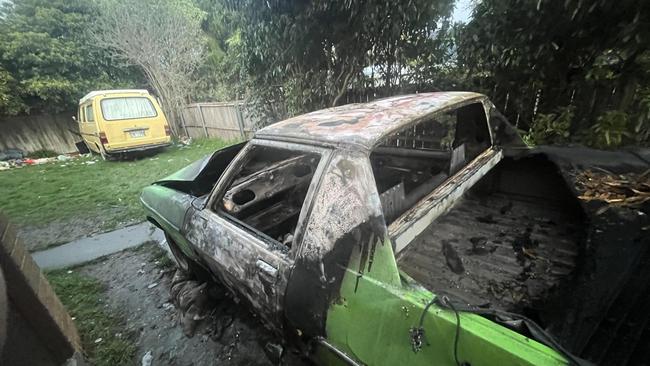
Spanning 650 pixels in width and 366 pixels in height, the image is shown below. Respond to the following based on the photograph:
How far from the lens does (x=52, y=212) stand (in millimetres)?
4922

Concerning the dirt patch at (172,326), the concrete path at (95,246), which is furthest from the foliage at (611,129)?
the concrete path at (95,246)

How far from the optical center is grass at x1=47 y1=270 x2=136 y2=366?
7.07ft

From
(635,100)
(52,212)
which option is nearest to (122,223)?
(52,212)

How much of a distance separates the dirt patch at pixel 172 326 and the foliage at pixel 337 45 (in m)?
3.68

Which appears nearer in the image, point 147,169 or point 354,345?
point 354,345

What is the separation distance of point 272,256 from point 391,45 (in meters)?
4.19

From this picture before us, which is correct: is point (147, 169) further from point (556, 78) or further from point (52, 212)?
point (556, 78)

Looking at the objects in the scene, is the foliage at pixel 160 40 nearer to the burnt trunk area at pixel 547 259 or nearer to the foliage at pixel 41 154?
the foliage at pixel 41 154

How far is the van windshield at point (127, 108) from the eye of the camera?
25.2 ft

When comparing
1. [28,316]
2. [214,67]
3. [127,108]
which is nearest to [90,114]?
[127,108]

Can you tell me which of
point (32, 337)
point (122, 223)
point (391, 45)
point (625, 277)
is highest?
point (391, 45)

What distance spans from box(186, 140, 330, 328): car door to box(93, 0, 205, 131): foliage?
10977mm

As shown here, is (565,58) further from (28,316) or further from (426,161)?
(28,316)

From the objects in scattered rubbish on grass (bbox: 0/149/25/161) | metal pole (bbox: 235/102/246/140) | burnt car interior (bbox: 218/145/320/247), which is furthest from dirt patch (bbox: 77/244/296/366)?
scattered rubbish on grass (bbox: 0/149/25/161)
